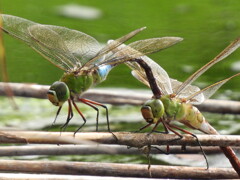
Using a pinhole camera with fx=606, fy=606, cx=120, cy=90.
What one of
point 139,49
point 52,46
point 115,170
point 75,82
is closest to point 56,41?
point 52,46

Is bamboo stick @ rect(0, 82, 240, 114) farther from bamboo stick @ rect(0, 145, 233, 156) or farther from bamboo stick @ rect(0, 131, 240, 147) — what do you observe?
bamboo stick @ rect(0, 131, 240, 147)

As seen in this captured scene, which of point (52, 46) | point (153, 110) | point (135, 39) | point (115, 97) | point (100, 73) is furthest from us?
point (135, 39)

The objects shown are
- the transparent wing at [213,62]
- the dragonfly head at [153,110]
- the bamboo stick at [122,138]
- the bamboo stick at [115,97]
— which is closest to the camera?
the bamboo stick at [122,138]

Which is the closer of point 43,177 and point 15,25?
point 43,177

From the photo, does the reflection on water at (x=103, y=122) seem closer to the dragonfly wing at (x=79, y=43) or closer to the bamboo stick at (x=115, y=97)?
the bamboo stick at (x=115, y=97)

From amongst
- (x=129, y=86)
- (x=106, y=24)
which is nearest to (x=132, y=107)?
(x=129, y=86)

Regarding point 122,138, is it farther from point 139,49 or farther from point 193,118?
point 193,118

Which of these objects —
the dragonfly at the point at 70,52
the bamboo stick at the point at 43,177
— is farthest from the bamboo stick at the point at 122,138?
the dragonfly at the point at 70,52

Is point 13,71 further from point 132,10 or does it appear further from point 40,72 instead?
point 132,10
